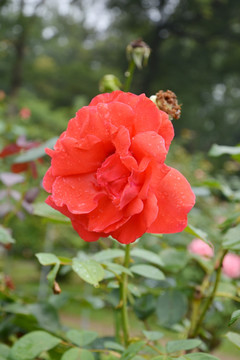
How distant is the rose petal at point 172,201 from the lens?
0.27 meters

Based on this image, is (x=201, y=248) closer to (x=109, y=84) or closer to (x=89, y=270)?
(x=109, y=84)

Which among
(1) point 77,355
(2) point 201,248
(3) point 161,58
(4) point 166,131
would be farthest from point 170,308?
(3) point 161,58

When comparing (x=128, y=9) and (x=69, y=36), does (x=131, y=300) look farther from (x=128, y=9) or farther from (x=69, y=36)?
(x=69, y=36)

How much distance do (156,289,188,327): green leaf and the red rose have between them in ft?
0.75

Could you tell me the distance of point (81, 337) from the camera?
38cm

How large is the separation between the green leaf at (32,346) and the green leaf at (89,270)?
10cm

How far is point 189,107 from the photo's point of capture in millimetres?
7980

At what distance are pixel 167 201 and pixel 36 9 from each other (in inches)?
269

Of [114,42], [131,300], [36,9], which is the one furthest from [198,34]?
[131,300]

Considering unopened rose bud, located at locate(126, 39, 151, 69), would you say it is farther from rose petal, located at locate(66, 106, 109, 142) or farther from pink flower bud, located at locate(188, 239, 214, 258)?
pink flower bud, located at locate(188, 239, 214, 258)

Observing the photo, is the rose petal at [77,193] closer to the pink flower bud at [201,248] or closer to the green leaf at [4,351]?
the green leaf at [4,351]

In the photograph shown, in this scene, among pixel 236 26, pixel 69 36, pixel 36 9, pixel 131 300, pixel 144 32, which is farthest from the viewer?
pixel 69 36

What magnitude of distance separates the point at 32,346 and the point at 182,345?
0.13 m

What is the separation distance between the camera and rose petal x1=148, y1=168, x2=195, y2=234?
0.89 ft
